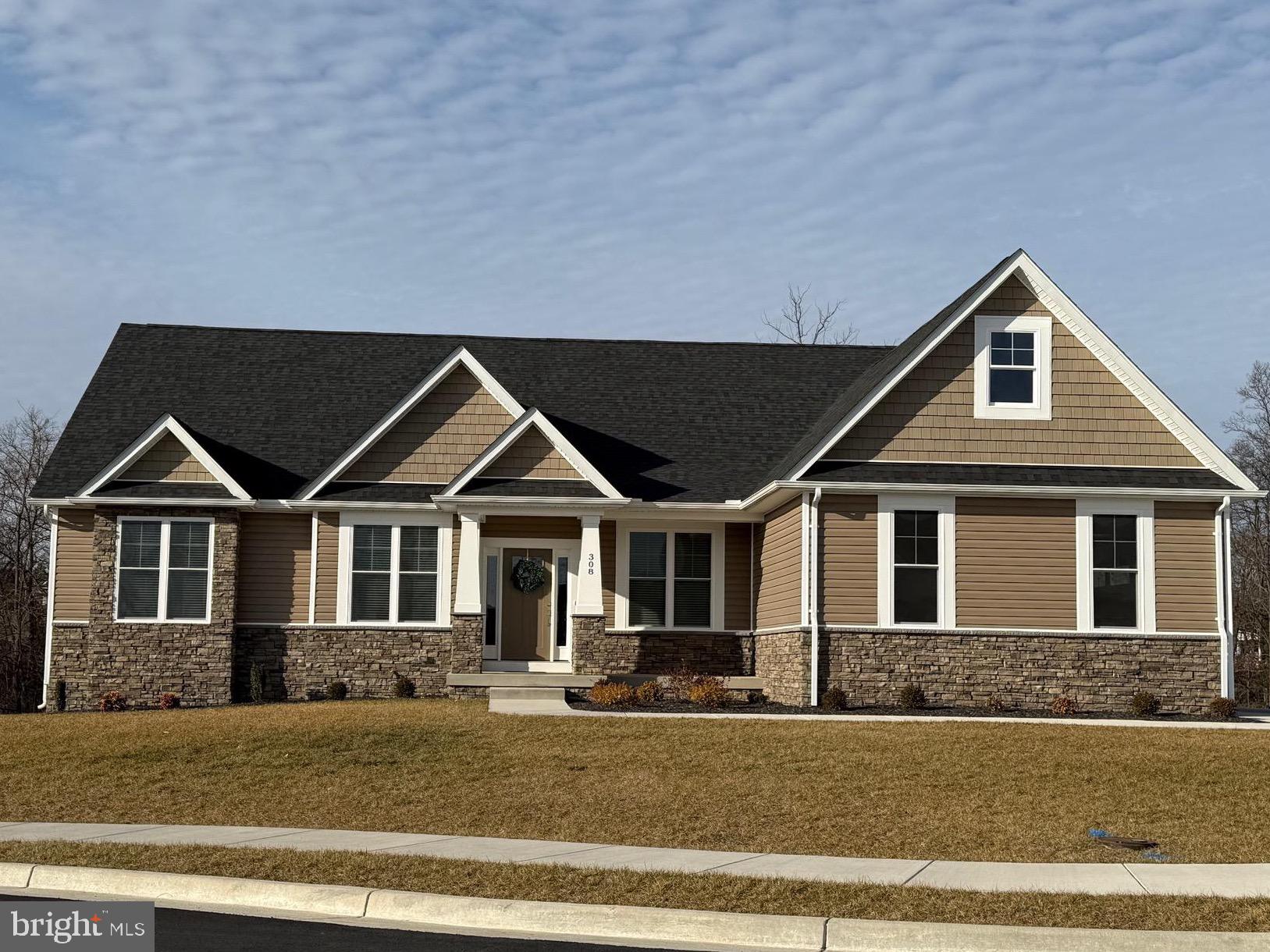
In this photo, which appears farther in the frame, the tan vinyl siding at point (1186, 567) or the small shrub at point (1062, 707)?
the tan vinyl siding at point (1186, 567)

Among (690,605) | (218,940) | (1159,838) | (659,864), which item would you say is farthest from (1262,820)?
(690,605)

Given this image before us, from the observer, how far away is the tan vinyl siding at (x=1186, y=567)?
21.7m

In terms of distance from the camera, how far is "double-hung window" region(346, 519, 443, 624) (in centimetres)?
2536

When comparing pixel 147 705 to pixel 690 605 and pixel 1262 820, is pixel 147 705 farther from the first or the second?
pixel 1262 820

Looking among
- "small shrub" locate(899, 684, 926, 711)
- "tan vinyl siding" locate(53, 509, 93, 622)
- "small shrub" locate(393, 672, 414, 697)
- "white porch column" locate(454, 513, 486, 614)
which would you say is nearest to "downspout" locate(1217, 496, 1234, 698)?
"small shrub" locate(899, 684, 926, 711)

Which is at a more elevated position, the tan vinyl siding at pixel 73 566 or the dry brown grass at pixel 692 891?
the tan vinyl siding at pixel 73 566

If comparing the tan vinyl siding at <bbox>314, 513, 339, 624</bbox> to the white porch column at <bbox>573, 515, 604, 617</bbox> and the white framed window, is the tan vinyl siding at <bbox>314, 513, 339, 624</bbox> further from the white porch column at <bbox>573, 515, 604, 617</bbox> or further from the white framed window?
the white porch column at <bbox>573, 515, 604, 617</bbox>

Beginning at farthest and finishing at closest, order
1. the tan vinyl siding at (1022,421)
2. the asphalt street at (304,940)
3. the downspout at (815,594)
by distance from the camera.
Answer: the tan vinyl siding at (1022,421)
the downspout at (815,594)
the asphalt street at (304,940)

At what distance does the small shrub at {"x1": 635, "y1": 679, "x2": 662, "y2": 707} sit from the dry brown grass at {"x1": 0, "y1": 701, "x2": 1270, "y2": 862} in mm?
2280

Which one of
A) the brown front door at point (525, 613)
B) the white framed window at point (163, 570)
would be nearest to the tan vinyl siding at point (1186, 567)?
the brown front door at point (525, 613)

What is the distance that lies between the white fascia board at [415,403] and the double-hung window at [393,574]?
1.04 meters

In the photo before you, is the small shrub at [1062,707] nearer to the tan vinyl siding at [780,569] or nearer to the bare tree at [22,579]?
the tan vinyl siding at [780,569]

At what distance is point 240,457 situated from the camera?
85.9 ft

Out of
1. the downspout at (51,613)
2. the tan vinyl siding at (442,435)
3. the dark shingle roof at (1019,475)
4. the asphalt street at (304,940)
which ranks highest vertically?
the tan vinyl siding at (442,435)
